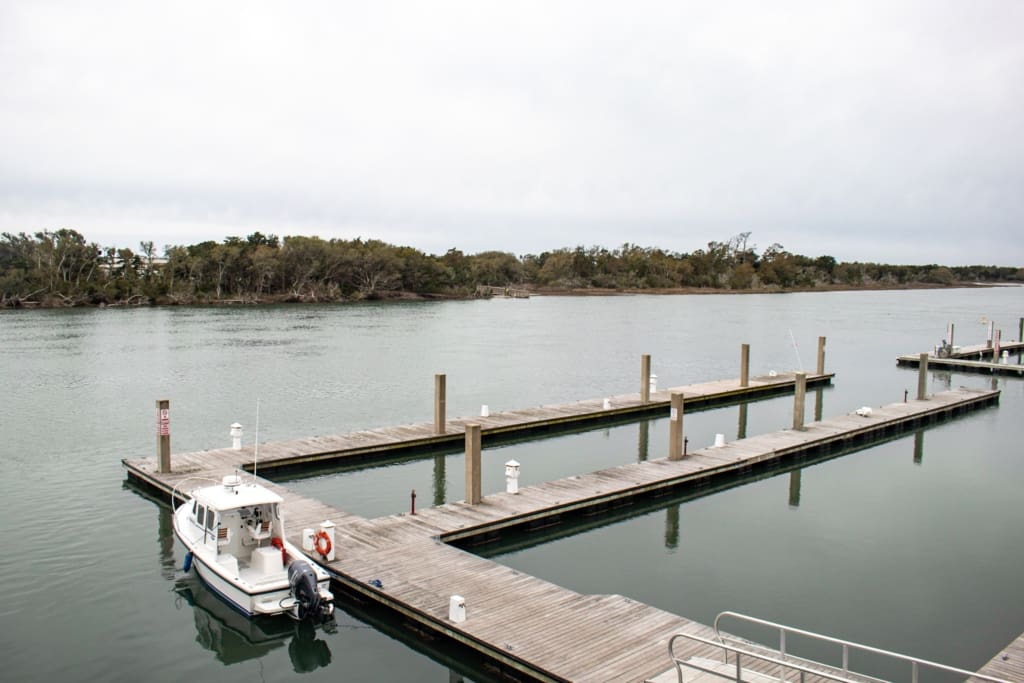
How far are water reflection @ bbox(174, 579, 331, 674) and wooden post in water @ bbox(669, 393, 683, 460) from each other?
34.7 ft

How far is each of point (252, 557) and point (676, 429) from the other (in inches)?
438

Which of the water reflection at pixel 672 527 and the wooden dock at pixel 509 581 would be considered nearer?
the wooden dock at pixel 509 581

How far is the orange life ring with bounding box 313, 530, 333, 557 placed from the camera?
497 inches

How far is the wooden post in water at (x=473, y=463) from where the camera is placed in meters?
15.4

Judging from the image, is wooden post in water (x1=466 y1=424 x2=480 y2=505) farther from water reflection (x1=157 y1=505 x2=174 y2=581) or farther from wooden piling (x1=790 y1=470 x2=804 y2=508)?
wooden piling (x1=790 y1=470 x2=804 y2=508)

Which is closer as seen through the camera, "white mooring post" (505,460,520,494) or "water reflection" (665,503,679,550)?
"water reflection" (665,503,679,550)

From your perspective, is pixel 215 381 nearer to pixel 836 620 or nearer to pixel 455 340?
pixel 455 340

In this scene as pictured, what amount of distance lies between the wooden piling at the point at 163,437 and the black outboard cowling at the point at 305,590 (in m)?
7.58

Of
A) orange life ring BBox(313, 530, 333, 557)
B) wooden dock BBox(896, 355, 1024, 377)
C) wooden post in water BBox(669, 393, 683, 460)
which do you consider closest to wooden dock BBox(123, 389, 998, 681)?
orange life ring BBox(313, 530, 333, 557)

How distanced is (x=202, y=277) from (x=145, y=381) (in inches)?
2880

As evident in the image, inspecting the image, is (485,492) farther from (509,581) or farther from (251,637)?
(251,637)

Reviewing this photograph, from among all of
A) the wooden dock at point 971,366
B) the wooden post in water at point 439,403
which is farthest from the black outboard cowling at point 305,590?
the wooden dock at point 971,366

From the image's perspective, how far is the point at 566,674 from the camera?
9023mm

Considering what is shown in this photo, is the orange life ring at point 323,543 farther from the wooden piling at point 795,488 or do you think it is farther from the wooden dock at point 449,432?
the wooden piling at point 795,488
